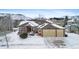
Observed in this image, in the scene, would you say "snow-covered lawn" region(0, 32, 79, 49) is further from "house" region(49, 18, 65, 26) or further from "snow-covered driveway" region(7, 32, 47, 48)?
"house" region(49, 18, 65, 26)

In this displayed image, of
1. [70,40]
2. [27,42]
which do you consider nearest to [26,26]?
[27,42]

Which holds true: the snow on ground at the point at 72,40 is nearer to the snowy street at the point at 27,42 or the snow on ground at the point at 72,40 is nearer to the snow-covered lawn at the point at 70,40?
the snow-covered lawn at the point at 70,40

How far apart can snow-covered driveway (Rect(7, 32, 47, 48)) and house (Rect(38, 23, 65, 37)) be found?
7 cm

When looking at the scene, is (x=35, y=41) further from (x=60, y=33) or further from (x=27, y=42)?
(x=60, y=33)

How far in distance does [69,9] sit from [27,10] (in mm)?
469

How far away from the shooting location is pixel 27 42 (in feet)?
8.35

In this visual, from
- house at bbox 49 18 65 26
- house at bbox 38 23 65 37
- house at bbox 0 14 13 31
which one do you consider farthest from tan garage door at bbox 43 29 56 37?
house at bbox 0 14 13 31

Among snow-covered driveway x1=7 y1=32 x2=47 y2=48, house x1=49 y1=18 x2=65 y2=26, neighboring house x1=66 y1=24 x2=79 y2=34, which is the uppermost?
house x1=49 y1=18 x2=65 y2=26

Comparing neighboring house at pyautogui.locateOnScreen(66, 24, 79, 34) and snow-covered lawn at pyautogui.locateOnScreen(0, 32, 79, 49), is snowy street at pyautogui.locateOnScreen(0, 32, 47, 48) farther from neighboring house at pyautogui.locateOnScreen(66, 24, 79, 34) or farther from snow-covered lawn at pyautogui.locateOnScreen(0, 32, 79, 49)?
neighboring house at pyautogui.locateOnScreen(66, 24, 79, 34)

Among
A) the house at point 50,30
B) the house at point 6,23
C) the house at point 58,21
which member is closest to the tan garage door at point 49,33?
the house at point 50,30

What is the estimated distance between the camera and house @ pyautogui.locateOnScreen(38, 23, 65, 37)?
2508mm

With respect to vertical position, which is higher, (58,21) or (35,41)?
(58,21)

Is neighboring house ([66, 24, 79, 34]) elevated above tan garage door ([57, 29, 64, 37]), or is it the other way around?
neighboring house ([66, 24, 79, 34])

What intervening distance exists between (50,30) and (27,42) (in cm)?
29
